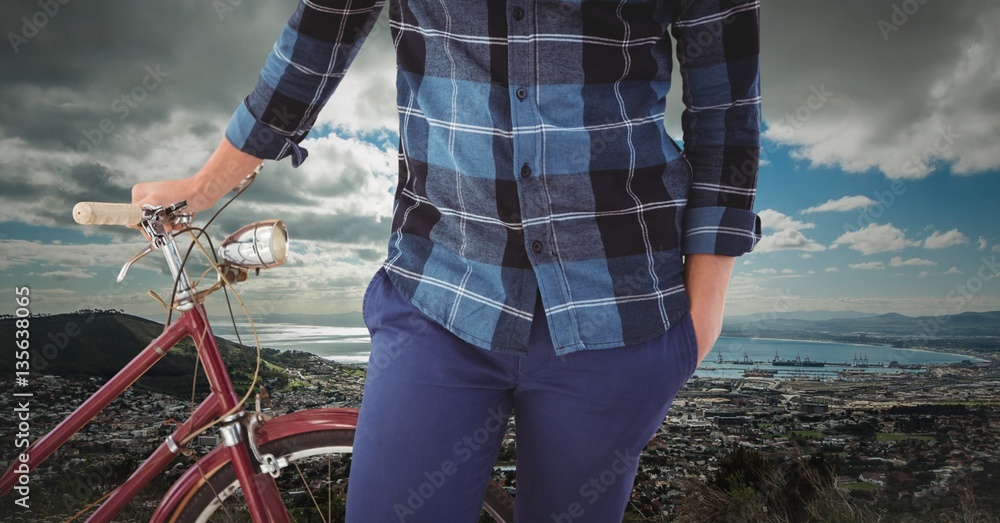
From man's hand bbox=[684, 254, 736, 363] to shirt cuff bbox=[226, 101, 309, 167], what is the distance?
24.4 inches

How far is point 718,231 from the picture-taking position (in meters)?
0.85

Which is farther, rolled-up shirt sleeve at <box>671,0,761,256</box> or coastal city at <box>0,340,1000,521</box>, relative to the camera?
coastal city at <box>0,340,1000,521</box>

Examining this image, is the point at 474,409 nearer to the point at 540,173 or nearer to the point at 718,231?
the point at 540,173

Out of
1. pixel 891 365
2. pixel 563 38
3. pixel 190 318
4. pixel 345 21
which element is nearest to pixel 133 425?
pixel 190 318

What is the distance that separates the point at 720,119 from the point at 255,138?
0.68m

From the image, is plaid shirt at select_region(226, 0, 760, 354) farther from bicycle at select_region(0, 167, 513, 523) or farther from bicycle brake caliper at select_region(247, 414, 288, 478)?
bicycle brake caliper at select_region(247, 414, 288, 478)

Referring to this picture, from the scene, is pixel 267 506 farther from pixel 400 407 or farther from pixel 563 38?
pixel 563 38

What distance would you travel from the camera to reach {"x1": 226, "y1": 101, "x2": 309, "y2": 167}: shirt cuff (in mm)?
1011

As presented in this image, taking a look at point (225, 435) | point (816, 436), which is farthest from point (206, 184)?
point (816, 436)

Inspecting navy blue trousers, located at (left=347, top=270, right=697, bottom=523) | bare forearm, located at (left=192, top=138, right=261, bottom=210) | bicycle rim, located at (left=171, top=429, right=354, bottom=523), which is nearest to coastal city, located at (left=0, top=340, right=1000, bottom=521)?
bicycle rim, located at (left=171, top=429, right=354, bottom=523)

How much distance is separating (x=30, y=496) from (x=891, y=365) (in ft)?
25.1

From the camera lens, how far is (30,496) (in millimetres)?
1738

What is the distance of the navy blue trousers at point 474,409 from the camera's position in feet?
2.48

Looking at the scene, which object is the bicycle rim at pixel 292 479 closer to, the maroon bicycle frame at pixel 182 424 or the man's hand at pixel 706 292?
the maroon bicycle frame at pixel 182 424
